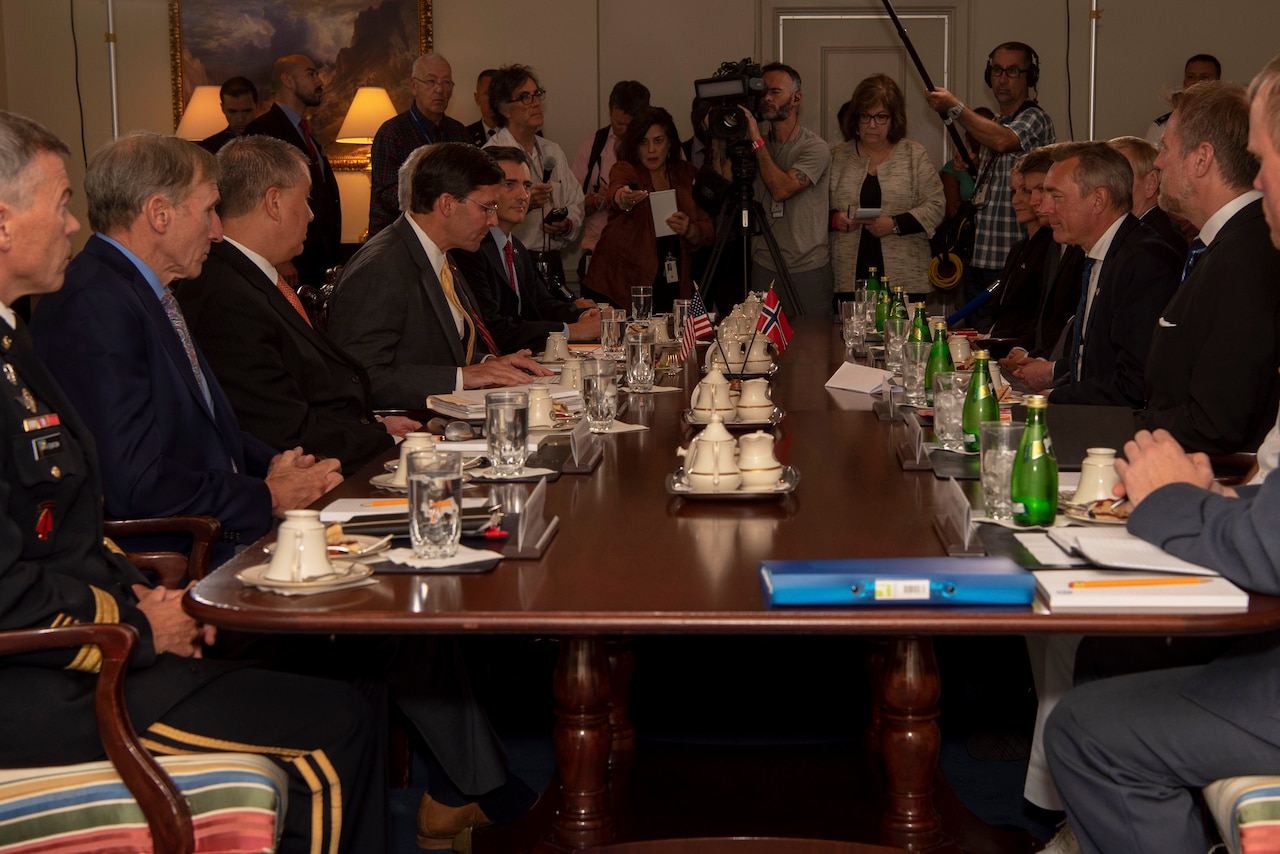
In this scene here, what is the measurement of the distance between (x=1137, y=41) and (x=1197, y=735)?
7.76m

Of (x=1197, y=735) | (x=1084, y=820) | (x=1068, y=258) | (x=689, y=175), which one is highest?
(x=689, y=175)

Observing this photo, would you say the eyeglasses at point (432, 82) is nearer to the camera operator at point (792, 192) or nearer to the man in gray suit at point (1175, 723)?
the camera operator at point (792, 192)

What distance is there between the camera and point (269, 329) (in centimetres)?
294

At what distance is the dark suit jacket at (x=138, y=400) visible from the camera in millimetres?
2262

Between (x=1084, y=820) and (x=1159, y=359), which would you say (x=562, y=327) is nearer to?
(x=1159, y=359)

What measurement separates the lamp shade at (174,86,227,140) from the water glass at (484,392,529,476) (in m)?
6.38

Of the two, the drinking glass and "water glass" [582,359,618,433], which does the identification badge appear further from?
the drinking glass

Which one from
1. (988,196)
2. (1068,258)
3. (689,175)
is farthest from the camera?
(689,175)

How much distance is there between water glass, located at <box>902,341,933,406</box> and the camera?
301 cm

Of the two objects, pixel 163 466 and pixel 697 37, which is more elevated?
pixel 697 37

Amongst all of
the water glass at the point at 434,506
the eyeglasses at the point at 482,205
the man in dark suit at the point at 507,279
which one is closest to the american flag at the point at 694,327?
the man in dark suit at the point at 507,279

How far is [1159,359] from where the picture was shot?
2.92m

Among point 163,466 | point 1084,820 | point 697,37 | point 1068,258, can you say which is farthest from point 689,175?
point 1084,820

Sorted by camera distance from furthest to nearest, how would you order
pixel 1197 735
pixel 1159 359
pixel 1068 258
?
pixel 1068 258 < pixel 1159 359 < pixel 1197 735
